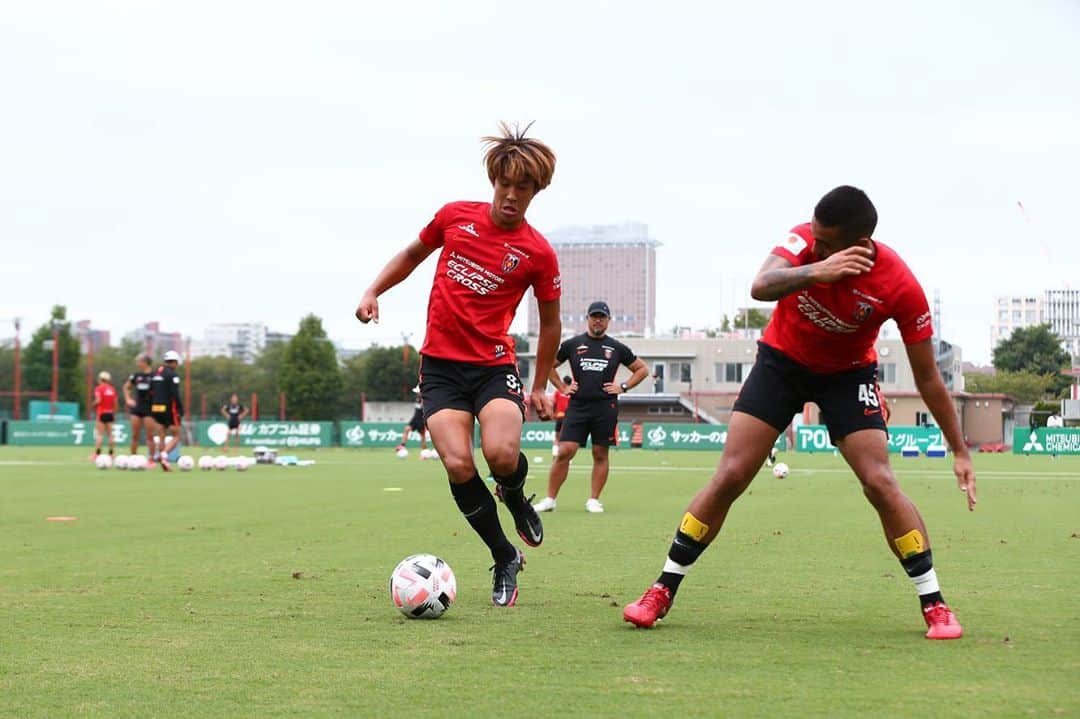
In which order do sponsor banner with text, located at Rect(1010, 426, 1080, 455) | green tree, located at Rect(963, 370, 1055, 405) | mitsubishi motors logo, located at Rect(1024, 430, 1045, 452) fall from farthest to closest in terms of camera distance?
green tree, located at Rect(963, 370, 1055, 405), mitsubishi motors logo, located at Rect(1024, 430, 1045, 452), sponsor banner with text, located at Rect(1010, 426, 1080, 455)

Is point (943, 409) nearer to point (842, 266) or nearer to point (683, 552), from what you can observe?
point (842, 266)

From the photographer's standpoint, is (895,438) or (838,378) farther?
(895,438)

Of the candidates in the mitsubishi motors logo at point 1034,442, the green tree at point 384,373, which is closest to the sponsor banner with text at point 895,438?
the mitsubishi motors logo at point 1034,442

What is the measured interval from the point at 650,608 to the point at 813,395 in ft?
3.96

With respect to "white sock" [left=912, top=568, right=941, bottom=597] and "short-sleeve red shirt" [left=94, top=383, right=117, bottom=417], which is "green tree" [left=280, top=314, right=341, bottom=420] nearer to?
"short-sleeve red shirt" [left=94, top=383, right=117, bottom=417]

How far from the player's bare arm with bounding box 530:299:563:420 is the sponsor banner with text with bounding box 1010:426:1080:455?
3531 centimetres

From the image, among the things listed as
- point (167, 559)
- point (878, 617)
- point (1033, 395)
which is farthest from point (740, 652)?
point (1033, 395)

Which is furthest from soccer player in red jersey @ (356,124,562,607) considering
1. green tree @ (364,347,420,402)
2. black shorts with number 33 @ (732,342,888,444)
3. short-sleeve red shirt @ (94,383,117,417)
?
green tree @ (364,347,420,402)

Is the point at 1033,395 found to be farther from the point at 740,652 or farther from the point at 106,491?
the point at 740,652

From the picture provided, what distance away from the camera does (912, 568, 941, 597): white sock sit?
5820 millimetres

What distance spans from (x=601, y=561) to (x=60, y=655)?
438 centimetres

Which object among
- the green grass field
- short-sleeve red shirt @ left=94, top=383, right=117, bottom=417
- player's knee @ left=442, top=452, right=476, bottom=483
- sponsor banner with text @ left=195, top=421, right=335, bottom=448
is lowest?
sponsor banner with text @ left=195, top=421, right=335, bottom=448

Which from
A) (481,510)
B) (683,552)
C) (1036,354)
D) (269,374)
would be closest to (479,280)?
(481,510)

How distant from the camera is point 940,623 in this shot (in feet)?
18.5
